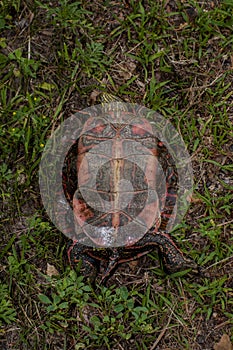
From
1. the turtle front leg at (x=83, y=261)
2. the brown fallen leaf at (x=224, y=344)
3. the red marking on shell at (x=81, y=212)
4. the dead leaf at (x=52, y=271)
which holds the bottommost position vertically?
the brown fallen leaf at (x=224, y=344)

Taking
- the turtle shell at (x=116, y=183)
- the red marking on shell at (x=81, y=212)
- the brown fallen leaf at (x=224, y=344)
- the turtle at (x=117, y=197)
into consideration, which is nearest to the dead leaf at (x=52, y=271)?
the turtle at (x=117, y=197)

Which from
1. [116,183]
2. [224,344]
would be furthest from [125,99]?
[224,344]

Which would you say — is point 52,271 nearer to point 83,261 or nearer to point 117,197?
point 83,261

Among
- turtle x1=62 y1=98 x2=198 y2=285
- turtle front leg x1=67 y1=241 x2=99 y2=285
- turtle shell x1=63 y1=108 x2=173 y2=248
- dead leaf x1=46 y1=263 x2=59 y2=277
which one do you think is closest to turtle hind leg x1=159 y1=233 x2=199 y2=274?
turtle x1=62 y1=98 x2=198 y2=285

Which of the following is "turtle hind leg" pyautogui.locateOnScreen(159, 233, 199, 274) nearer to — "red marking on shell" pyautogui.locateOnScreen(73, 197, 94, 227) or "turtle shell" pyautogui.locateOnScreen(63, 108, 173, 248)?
"turtle shell" pyautogui.locateOnScreen(63, 108, 173, 248)

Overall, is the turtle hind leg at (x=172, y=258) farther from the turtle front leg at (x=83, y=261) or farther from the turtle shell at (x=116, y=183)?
the turtle front leg at (x=83, y=261)

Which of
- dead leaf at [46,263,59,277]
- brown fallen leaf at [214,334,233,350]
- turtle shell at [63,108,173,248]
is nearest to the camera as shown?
turtle shell at [63,108,173,248]
